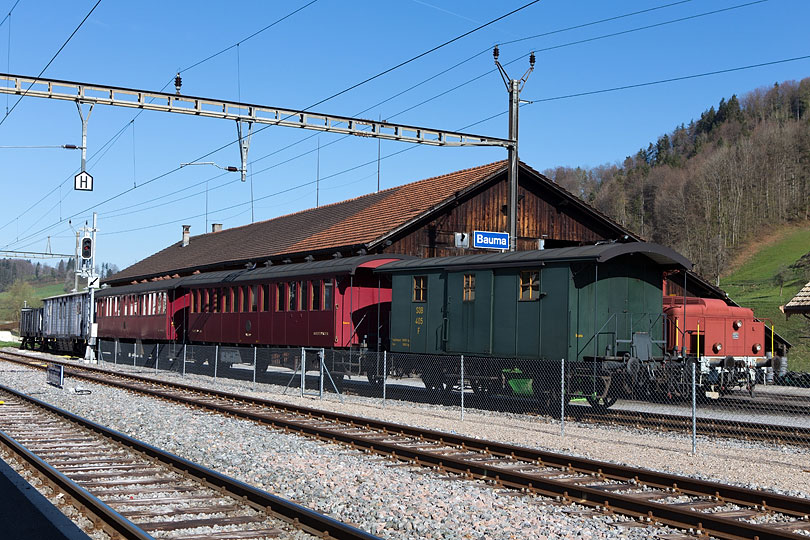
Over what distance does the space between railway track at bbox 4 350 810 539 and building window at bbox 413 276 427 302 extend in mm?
6262

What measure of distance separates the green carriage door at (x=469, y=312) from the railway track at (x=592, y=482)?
191 inches

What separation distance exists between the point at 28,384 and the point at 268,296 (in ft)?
26.6

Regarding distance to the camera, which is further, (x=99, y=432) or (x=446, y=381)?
(x=446, y=381)

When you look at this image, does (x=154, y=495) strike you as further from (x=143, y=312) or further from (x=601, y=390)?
(x=143, y=312)

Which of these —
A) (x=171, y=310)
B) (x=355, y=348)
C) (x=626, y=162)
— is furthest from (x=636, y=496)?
(x=626, y=162)

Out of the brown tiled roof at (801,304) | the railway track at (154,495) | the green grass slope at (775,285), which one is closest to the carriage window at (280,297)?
the railway track at (154,495)

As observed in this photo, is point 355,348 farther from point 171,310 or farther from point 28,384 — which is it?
point 171,310

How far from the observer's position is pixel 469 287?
66.0ft

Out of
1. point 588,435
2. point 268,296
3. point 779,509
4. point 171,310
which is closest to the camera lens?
point 779,509

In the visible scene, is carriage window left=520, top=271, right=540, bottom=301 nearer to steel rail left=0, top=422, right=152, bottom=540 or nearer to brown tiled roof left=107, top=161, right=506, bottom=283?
steel rail left=0, top=422, right=152, bottom=540

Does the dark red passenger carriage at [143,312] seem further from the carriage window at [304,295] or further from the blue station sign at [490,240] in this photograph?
the blue station sign at [490,240]

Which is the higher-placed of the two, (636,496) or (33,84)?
(33,84)

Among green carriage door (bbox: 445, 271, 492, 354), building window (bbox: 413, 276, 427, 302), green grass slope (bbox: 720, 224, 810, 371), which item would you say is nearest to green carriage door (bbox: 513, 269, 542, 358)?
green carriage door (bbox: 445, 271, 492, 354)

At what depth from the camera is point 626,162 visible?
142 m
